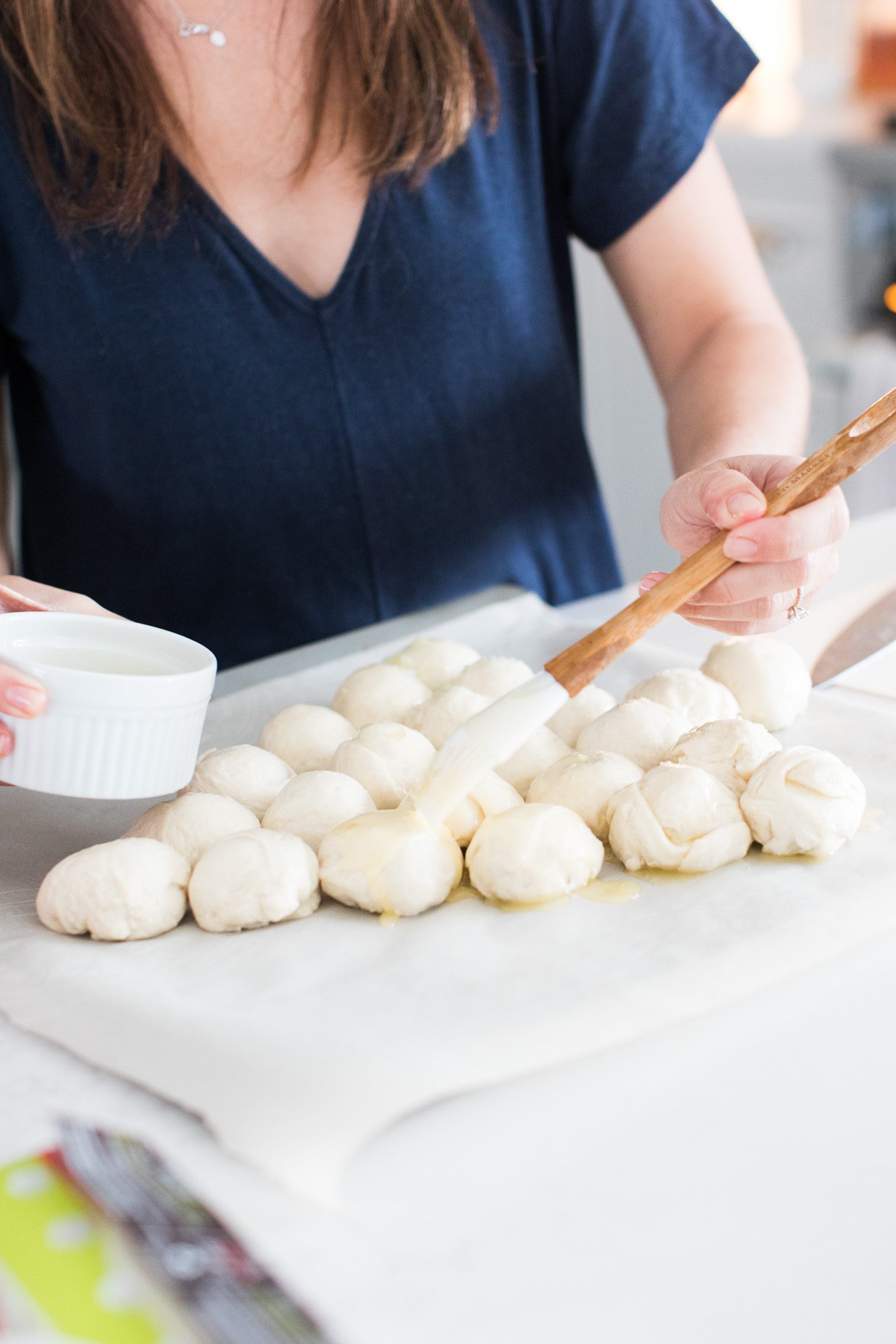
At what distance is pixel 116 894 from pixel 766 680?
43cm

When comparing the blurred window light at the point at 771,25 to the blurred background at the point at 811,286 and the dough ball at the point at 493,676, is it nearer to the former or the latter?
the blurred background at the point at 811,286

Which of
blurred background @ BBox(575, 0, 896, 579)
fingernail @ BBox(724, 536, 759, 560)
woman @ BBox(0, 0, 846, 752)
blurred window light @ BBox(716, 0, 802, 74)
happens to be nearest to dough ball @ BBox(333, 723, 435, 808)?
fingernail @ BBox(724, 536, 759, 560)

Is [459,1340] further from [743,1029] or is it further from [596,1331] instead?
[743,1029]

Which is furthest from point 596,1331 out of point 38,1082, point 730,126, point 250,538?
point 730,126

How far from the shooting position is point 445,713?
81 cm

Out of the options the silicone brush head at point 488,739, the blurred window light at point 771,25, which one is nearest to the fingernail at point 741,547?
the silicone brush head at point 488,739

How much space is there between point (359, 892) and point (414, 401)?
0.56m

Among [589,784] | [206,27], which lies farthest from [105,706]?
[206,27]

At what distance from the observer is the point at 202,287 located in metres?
1.02

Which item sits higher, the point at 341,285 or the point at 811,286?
the point at 341,285

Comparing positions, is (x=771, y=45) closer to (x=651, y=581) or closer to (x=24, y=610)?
(x=651, y=581)

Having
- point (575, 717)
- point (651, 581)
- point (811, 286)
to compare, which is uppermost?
point (651, 581)

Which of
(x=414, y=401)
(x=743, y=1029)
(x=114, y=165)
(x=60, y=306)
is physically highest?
(x=114, y=165)

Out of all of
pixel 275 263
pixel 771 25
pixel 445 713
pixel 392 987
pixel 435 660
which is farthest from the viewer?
pixel 771 25
